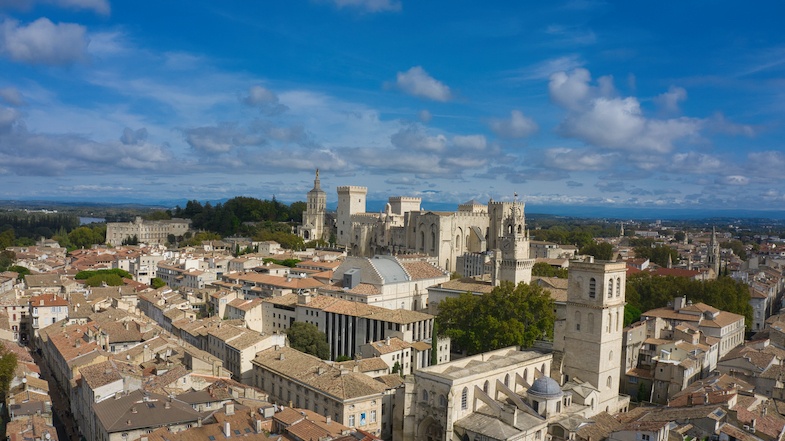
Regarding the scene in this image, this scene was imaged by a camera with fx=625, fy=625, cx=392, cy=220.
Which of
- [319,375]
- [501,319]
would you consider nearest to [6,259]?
[319,375]

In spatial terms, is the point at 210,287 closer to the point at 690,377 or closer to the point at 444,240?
the point at 444,240

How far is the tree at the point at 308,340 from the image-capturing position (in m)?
46.0

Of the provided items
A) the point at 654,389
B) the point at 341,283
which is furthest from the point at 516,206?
the point at 654,389

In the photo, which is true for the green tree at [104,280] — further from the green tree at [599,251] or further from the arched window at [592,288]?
the green tree at [599,251]

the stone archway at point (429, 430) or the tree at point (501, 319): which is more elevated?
the tree at point (501, 319)

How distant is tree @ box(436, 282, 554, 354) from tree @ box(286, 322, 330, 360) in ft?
29.2

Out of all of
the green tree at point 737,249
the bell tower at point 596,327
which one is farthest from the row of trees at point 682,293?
the green tree at point 737,249

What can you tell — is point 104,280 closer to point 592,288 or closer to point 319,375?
point 319,375

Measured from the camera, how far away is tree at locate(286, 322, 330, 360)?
46.0 metres

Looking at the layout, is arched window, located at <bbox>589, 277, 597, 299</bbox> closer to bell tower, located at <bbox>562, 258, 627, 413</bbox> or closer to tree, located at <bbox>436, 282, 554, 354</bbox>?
bell tower, located at <bbox>562, 258, 627, 413</bbox>

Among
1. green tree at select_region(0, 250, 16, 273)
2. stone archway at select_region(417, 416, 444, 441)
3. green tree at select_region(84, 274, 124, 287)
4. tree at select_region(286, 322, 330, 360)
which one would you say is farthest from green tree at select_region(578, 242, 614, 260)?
green tree at select_region(0, 250, 16, 273)

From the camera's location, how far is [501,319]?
142 ft

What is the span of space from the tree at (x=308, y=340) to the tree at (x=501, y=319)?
8904 millimetres

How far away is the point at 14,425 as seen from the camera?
95.7 ft
